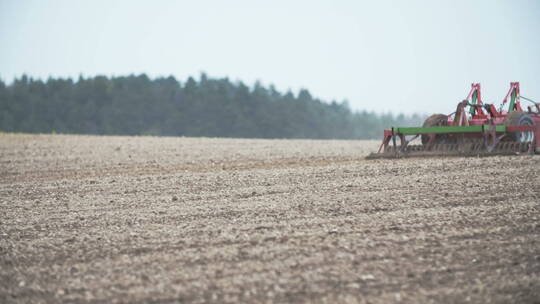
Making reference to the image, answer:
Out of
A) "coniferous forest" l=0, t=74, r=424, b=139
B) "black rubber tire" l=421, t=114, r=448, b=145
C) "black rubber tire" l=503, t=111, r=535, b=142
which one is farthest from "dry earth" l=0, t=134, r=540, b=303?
"coniferous forest" l=0, t=74, r=424, b=139

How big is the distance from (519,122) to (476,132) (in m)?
1.07

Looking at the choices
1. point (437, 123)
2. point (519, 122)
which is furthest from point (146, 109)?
point (519, 122)

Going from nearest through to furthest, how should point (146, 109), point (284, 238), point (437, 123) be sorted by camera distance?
point (284, 238) < point (437, 123) < point (146, 109)

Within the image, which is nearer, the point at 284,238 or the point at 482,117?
the point at 284,238

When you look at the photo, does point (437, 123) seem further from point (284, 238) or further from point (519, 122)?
point (284, 238)

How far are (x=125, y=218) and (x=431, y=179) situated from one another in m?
5.39

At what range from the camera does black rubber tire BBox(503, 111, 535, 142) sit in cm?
1567

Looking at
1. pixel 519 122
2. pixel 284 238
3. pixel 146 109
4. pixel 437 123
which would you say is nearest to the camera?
pixel 284 238

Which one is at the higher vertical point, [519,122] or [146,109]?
[146,109]

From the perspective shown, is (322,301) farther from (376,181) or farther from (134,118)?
(134,118)

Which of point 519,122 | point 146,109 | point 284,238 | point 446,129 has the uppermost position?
point 146,109

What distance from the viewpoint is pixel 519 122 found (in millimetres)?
15688

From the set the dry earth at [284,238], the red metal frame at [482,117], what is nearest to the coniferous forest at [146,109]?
the red metal frame at [482,117]

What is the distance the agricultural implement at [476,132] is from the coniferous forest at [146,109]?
54.6 m
